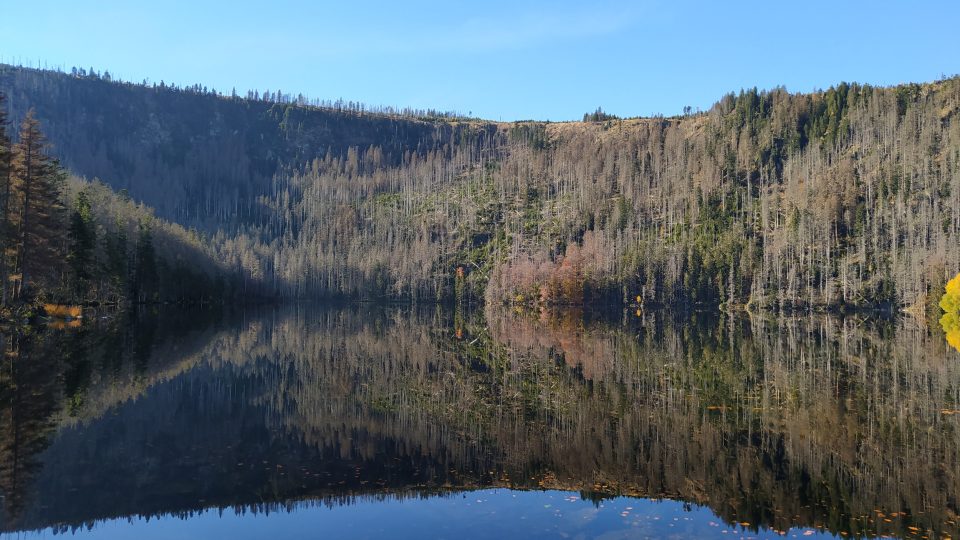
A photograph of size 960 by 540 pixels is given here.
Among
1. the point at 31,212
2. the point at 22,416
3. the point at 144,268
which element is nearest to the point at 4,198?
the point at 31,212

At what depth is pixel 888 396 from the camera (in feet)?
93.0

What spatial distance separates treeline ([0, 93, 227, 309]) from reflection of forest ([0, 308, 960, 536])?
12156 millimetres

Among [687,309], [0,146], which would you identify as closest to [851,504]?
[0,146]

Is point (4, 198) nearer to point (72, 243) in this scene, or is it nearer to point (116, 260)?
point (72, 243)

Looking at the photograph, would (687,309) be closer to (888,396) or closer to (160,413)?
(888,396)

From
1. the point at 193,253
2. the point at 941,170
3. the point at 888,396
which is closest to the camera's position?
the point at 888,396

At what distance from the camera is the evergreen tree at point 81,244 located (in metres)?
60.2

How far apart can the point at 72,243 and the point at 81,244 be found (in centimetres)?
139

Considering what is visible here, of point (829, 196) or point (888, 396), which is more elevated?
point (829, 196)

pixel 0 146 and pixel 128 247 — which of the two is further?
pixel 128 247

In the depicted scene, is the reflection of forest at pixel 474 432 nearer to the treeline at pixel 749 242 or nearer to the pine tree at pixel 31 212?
the pine tree at pixel 31 212

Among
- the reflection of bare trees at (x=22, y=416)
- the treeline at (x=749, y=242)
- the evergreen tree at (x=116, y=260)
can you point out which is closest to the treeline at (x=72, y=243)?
the evergreen tree at (x=116, y=260)

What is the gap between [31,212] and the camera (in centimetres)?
4947

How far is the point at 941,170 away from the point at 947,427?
159 m
